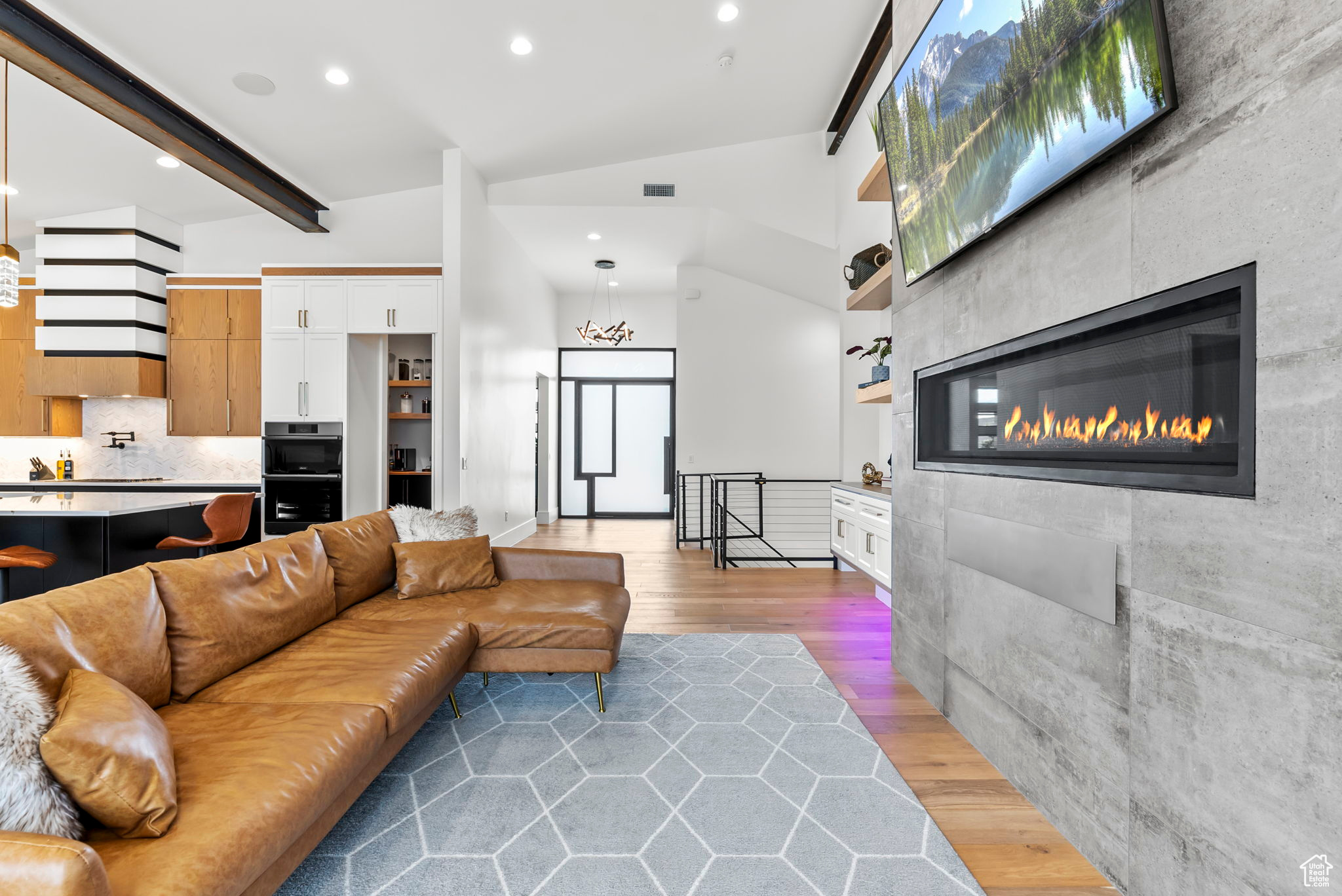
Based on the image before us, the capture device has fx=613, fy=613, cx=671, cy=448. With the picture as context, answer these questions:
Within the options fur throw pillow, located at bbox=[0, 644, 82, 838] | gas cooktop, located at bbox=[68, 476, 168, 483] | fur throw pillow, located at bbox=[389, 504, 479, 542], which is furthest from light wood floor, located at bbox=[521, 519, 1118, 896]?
gas cooktop, located at bbox=[68, 476, 168, 483]

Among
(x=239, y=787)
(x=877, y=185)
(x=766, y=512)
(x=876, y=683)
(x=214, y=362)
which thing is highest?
(x=877, y=185)

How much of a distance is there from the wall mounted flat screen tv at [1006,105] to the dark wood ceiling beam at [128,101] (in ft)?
14.5

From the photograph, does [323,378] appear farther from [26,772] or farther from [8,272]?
[26,772]

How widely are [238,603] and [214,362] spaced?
15.9 feet

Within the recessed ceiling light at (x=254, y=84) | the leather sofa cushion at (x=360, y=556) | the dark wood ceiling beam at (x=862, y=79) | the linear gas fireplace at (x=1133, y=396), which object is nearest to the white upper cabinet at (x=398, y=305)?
the recessed ceiling light at (x=254, y=84)

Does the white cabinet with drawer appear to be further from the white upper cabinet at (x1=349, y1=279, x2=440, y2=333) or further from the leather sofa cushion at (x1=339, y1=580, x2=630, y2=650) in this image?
the white upper cabinet at (x1=349, y1=279, x2=440, y2=333)

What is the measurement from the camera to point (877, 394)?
386 centimetres

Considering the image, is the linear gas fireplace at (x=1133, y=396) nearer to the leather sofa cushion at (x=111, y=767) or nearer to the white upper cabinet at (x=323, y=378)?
the leather sofa cushion at (x=111, y=767)

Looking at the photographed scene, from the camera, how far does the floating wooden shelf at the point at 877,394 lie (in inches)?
146

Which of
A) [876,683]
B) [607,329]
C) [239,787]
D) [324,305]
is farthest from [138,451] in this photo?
[876,683]

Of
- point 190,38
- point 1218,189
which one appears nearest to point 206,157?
point 190,38

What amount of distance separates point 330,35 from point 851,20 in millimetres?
3311

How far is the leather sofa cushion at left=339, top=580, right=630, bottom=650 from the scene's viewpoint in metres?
2.53

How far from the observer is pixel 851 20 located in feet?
13.5
